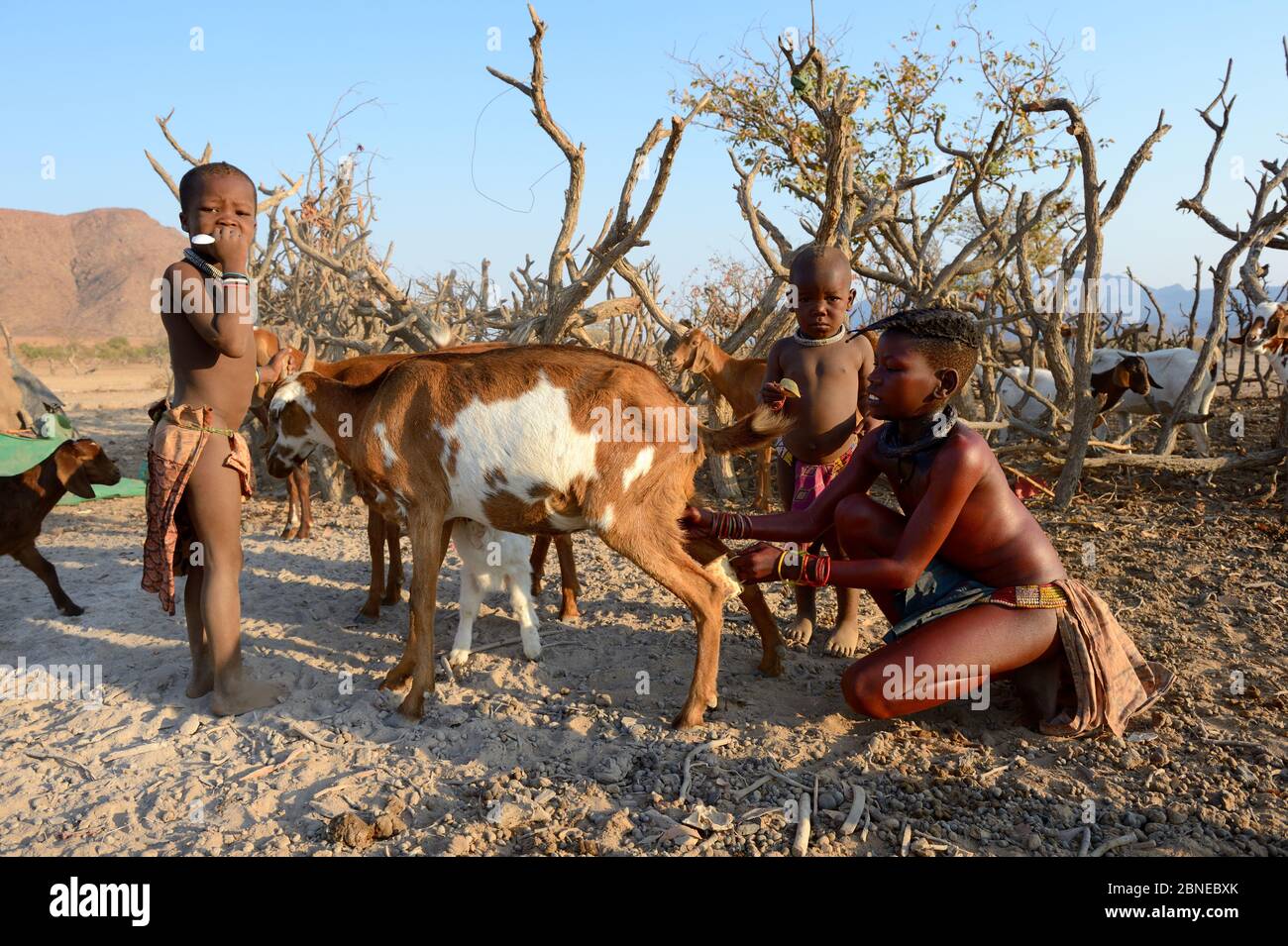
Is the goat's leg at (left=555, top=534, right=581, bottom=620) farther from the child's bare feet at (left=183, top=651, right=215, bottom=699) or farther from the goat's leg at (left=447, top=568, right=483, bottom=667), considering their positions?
the child's bare feet at (left=183, top=651, right=215, bottom=699)

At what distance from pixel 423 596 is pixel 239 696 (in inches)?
38.3

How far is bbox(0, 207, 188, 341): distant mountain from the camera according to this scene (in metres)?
59.8

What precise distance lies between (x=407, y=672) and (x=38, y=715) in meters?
1.77

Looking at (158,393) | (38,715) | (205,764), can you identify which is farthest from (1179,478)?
(158,393)

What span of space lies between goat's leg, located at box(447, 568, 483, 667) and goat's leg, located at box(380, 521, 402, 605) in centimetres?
86

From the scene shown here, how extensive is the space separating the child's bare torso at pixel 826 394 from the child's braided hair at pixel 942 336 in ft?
3.28

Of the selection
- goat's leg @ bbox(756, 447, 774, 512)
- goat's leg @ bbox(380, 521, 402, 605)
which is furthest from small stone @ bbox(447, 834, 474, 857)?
goat's leg @ bbox(756, 447, 774, 512)

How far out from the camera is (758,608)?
13.9 ft

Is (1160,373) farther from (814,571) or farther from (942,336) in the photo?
(814,571)

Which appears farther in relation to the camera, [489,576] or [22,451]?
[22,451]

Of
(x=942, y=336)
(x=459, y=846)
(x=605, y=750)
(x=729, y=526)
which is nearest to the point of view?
(x=459, y=846)

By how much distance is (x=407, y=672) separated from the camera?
14.0 feet

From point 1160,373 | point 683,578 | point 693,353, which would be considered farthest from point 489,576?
point 1160,373
